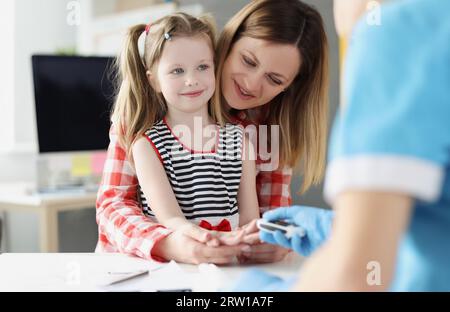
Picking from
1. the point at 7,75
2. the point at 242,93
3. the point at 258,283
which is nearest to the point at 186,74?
the point at 242,93

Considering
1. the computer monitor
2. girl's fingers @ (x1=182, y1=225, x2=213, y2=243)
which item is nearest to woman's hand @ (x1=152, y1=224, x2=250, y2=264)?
girl's fingers @ (x1=182, y1=225, x2=213, y2=243)

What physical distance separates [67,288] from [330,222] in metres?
0.33

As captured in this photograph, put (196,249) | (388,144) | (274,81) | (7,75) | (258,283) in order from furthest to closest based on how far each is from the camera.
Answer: (7,75) < (274,81) < (196,249) < (258,283) < (388,144)

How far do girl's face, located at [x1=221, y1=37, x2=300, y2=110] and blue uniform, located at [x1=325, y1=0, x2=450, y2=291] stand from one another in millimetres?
704

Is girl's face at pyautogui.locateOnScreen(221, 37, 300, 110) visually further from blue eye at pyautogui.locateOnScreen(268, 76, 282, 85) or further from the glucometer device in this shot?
the glucometer device

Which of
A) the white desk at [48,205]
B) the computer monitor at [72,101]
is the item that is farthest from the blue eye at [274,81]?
the white desk at [48,205]

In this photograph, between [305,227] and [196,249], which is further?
[196,249]

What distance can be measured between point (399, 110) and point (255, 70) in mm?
766

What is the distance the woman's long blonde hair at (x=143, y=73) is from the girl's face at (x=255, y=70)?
0.20ft

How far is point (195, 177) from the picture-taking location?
3.38ft

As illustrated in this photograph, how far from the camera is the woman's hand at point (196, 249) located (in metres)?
0.83

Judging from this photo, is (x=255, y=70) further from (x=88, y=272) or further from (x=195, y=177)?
(x=88, y=272)

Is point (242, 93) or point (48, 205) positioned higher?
point (242, 93)

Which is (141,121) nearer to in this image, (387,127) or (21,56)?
(387,127)
